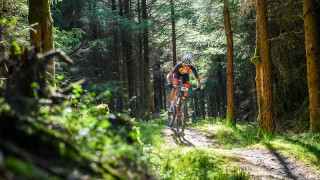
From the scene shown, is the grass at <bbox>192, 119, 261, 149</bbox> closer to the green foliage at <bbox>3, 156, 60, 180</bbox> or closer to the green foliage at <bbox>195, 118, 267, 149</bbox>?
the green foliage at <bbox>195, 118, 267, 149</bbox>

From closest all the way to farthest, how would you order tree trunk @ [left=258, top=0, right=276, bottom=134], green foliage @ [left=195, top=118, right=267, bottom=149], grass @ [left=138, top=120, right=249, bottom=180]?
1. grass @ [left=138, top=120, right=249, bottom=180]
2. tree trunk @ [left=258, top=0, right=276, bottom=134]
3. green foliage @ [left=195, top=118, right=267, bottom=149]

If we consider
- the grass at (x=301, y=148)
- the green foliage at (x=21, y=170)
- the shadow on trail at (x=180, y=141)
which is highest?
the green foliage at (x=21, y=170)

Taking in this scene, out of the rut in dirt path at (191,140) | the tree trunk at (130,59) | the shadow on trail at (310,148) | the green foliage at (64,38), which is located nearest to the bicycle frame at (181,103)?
the rut in dirt path at (191,140)

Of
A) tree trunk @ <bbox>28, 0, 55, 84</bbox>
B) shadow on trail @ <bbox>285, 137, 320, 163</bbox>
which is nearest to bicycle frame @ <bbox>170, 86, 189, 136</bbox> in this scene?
shadow on trail @ <bbox>285, 137, 320, 163</bbox>

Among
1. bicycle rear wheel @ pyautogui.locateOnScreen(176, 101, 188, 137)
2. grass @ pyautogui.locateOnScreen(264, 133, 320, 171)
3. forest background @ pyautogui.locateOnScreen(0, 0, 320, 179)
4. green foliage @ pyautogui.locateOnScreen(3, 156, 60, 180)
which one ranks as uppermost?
forest background @ pyautogui.locateOnScreen(0, 0, 320, 179)

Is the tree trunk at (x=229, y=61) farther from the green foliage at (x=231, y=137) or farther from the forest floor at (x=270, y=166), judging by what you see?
the forest floor at (x=270, y=166)

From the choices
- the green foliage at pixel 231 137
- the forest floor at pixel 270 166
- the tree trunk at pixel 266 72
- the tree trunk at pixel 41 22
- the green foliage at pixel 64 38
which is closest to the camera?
the forest floor at pixel 270 166

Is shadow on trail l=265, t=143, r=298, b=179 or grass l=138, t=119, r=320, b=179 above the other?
grass l=138, t=119, r=320, b=179

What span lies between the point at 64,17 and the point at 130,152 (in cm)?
1916

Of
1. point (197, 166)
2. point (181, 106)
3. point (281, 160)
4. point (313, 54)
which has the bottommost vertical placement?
point (281, 160)

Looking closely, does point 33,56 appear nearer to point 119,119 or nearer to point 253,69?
point 119,119

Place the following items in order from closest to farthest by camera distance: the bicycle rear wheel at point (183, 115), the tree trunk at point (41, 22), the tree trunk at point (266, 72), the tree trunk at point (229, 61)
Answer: the tree trunk at point (41, 22), the tree trunk at point (266, 72), the bicycle rear wheel at point (183, 115), the tree trunk at point (229, 61)

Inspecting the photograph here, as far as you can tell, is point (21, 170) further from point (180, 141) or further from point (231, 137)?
point (231, 137)

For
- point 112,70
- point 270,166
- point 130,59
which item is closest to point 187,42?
point 130,59
